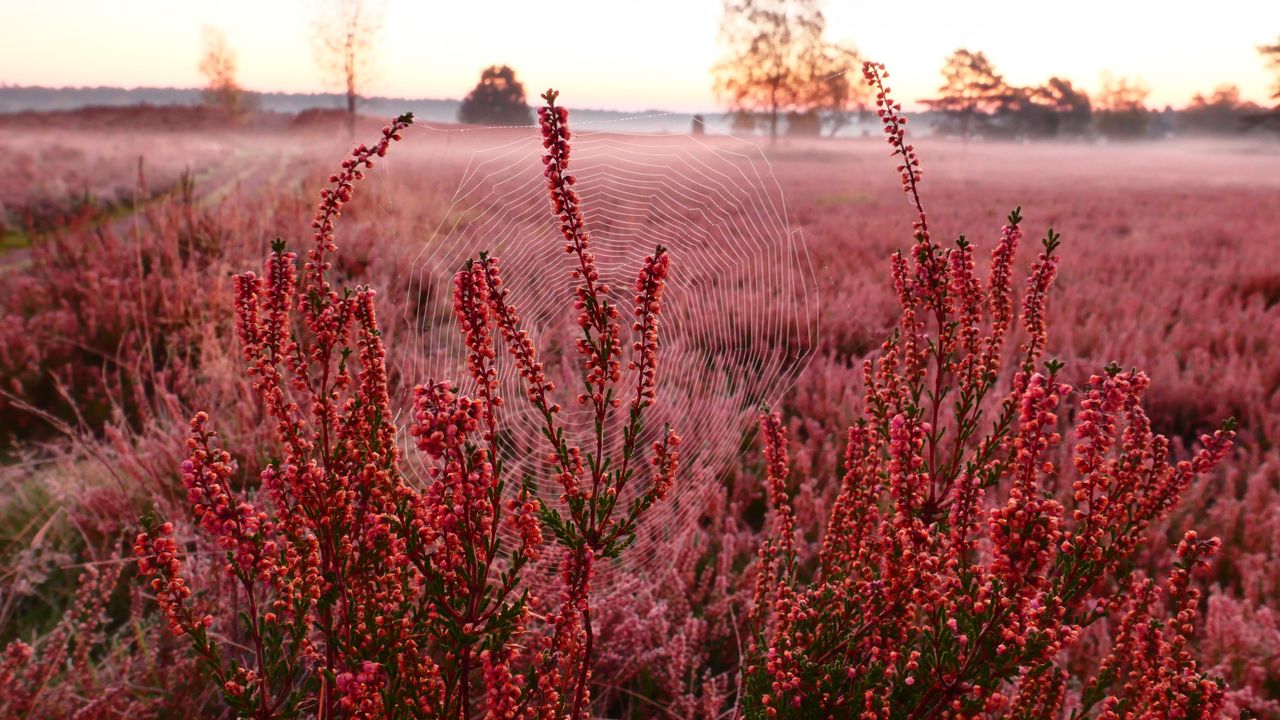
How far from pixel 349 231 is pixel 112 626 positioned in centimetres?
583

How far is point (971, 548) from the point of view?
1.72m

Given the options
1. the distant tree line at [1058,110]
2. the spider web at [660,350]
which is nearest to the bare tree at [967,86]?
the distant tree line at [1058,110]

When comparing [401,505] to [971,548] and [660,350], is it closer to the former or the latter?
[971,548]

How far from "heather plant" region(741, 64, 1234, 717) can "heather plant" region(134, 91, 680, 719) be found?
47cm

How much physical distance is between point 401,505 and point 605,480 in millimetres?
345

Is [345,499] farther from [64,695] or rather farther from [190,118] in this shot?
[190,118]

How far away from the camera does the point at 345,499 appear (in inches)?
54.2

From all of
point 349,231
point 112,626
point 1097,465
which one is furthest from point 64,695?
point 349,231

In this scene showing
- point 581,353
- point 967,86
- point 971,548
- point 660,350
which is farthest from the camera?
point 967,86

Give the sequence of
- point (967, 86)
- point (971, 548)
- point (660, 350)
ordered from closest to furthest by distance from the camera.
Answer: point (971, 548), point (660, 350), point (967, 86)

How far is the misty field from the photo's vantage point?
1248 mm

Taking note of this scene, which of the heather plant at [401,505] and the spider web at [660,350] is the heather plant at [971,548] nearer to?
the heather plant at [401,505]

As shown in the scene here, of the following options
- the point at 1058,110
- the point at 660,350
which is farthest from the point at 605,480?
the point at 1058,110

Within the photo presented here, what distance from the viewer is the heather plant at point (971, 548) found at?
1249 millimetres
